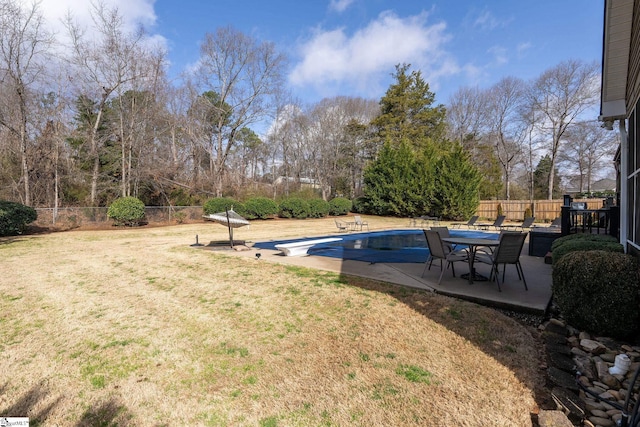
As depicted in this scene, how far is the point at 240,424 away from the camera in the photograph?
6.85 ft

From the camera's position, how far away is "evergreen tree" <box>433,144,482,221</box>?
22234 mm

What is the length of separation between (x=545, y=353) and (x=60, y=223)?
18.5 metres

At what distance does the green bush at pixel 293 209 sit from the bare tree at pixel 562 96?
22.3m

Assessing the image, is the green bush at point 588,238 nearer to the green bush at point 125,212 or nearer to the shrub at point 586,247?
the shrub at point 586,247

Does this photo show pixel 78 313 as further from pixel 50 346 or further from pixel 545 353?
pixel 545 353

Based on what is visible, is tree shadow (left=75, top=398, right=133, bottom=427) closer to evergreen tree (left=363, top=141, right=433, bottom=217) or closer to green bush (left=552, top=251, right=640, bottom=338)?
green bush (left=552, top=251, right=640, bottom=338)

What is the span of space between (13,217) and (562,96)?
3705cm

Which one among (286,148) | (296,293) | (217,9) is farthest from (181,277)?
(286,148)

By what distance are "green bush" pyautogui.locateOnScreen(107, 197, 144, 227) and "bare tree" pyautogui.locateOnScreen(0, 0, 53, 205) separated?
11.6ft

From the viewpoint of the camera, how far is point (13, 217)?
11.7 meters

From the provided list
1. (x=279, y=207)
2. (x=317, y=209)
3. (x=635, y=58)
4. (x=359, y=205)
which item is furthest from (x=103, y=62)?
(x=635, y=58)

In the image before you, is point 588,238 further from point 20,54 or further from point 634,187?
point 20,54

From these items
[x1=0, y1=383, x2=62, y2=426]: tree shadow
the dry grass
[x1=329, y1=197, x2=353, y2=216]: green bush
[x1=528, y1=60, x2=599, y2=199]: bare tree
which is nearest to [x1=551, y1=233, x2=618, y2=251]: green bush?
the dry grass

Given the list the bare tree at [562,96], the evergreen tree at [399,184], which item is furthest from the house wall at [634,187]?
the bare tree at [562,96]
